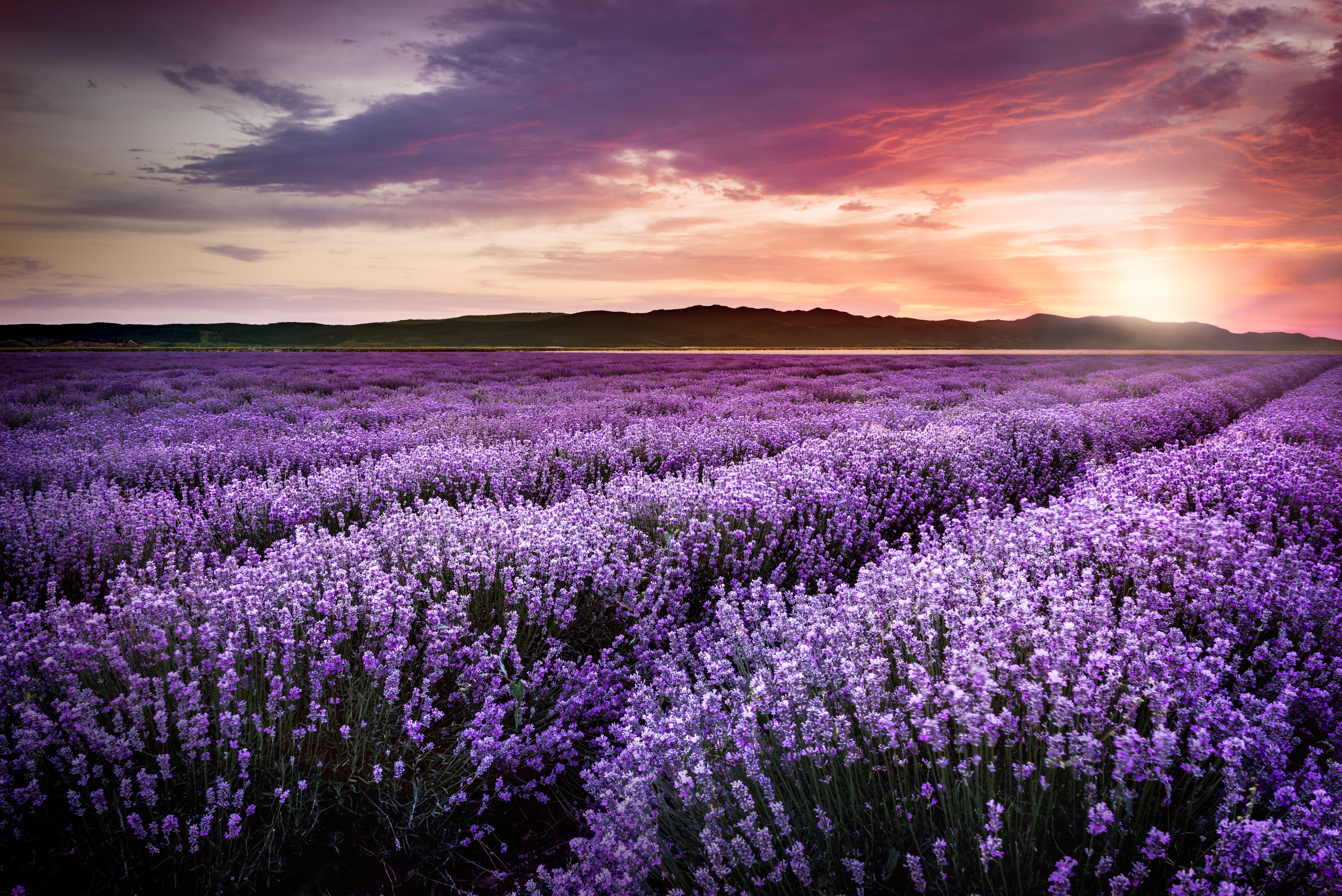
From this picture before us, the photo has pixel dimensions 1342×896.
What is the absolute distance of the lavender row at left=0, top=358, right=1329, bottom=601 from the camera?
3896 millimetres

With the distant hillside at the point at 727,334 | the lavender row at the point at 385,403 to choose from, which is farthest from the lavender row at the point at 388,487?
the distant hillside at the point at 727,334

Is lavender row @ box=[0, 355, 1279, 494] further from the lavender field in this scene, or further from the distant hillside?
the distant hillside

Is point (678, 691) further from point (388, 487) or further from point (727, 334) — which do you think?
point (727, 334)

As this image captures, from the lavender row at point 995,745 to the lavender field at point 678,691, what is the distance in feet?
0.06

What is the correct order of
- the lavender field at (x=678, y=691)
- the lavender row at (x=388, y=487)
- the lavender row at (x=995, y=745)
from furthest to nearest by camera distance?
1. the lavender row at (x=388, y=487)
2. the lavender field at (x=678, y=691)
3. the lavender row at (x=995, y=745)

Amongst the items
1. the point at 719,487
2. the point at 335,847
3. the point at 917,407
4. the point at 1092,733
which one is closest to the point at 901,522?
the point at 719,487

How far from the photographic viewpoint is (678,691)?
2.41 metres

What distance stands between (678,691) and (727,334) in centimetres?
18536

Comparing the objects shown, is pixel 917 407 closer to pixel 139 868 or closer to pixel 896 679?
pixel 896 679

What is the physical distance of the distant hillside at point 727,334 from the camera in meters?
132

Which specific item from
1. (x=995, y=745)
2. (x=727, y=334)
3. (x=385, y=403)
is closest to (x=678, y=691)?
(x=995, y=745)

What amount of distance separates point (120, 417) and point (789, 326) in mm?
189636

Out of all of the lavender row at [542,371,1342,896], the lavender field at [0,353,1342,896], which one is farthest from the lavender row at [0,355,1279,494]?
the lavender row at [542,371,1342,896]

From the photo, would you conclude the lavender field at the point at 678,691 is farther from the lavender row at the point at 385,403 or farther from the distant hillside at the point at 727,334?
the distant hillside at the point at 727,334
